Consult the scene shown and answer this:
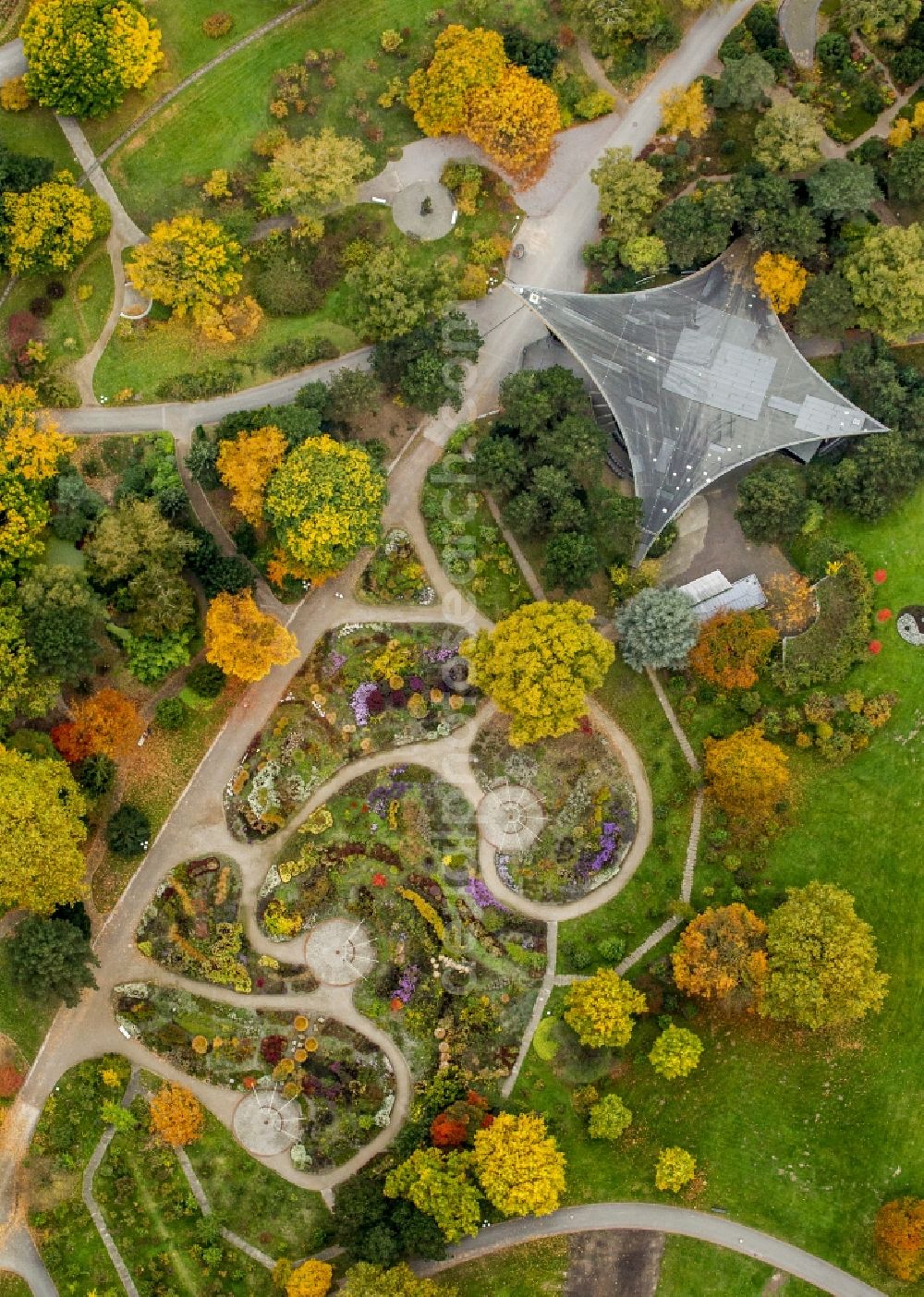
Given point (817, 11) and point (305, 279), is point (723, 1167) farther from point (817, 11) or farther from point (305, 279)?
point (817, 11)

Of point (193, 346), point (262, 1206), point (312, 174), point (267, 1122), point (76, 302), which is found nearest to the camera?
point (262, 1206)

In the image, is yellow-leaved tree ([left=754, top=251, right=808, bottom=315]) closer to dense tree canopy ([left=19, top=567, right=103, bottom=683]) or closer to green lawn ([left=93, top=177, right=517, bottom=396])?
green lawn ([left=93, top=177, right=517, bottom=396])

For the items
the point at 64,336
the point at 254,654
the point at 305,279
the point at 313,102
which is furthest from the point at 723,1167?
the point at 313,102

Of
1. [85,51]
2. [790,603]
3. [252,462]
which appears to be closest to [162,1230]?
[252,462]

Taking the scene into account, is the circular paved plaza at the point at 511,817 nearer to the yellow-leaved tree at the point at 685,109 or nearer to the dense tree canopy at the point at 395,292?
the dense tree canopy at the point at 395,292

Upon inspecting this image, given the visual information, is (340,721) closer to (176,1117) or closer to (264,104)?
(176,1117)

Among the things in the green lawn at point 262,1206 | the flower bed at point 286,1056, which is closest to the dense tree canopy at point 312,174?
the flower bed at point 286,1056
